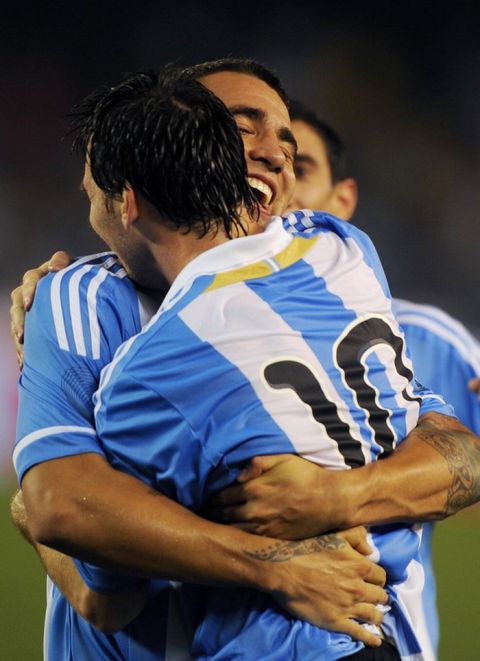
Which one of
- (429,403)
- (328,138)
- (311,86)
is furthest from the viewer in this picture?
(311,86)

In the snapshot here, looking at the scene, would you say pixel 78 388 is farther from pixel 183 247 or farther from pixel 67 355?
pixel 183 247

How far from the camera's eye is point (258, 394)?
4.58 ft

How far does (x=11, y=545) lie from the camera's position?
5.65 m

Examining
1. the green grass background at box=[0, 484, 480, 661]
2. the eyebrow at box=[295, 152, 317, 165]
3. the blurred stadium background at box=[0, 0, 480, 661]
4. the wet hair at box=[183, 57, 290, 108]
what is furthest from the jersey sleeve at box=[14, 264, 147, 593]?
the blurred stadium background at box=[0, 0, 480, 661]

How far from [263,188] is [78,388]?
2.11 feet

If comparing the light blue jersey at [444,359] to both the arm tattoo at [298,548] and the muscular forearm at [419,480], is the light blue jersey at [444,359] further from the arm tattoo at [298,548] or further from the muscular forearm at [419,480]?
the arm tattoo at [298,548]

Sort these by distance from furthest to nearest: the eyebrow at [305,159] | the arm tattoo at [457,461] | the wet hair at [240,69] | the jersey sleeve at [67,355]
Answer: the eyebrow at [305,159] < the wet hair at [240,69] < the arm tattoo at [457,461] < the jersey sleeve at [67,355]

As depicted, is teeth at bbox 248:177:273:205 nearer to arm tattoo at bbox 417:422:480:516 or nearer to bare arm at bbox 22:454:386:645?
arm tattoo at bbox 417:422:480:516

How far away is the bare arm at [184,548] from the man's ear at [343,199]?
2569 mm

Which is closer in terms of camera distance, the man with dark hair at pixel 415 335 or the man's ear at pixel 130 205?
the man's ear at pixel 130 205

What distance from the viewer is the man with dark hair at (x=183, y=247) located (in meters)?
1.41

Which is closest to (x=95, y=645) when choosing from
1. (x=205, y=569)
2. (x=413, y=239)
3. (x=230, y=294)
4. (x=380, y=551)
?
(x=205, y=569)

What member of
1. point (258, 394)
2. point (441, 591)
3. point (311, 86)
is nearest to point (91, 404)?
point (258, 394)

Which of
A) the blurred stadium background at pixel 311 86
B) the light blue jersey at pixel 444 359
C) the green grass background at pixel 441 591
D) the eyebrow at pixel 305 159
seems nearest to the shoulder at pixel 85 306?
the light blue jersey at pixel 444 359
